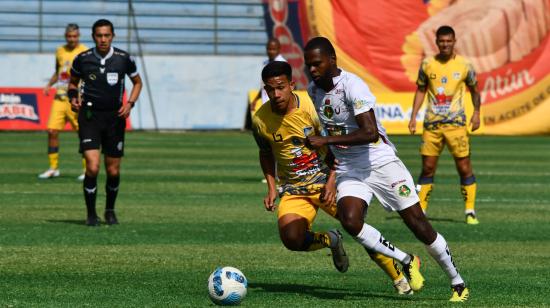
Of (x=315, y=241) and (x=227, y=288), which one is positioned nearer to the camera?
(x=227, y=288)

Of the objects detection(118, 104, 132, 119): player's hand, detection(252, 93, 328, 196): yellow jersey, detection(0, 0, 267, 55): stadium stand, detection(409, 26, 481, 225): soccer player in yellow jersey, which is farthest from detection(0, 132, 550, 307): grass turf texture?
detection(0, 0, 267, 55): stadium stand

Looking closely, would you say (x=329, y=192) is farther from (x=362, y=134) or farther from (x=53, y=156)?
(x=53, y=156)

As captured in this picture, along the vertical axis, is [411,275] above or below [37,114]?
above

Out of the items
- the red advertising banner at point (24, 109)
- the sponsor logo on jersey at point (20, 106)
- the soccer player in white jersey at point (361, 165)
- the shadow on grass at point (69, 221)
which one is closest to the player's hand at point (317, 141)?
the soccer player in white jersey at point (361, 165)

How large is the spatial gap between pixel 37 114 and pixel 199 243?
73.5 ft

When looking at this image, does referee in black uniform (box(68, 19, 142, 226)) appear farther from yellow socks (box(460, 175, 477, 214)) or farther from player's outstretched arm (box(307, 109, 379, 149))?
player's outstretched arm (box(307, 109, 379, 149))

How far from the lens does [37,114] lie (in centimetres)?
3281

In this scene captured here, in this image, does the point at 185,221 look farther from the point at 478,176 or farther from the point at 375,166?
the point at 478,176

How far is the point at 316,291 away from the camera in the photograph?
8523 millimetres

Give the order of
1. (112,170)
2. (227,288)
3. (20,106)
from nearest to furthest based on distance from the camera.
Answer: (227,288) → (112,170) → (20,106)

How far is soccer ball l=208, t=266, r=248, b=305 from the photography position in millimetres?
7766

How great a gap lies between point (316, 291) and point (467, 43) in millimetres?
27134

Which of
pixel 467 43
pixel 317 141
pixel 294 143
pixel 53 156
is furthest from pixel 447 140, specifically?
pixel 467 43

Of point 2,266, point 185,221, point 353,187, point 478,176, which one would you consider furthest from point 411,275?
point 478,176
